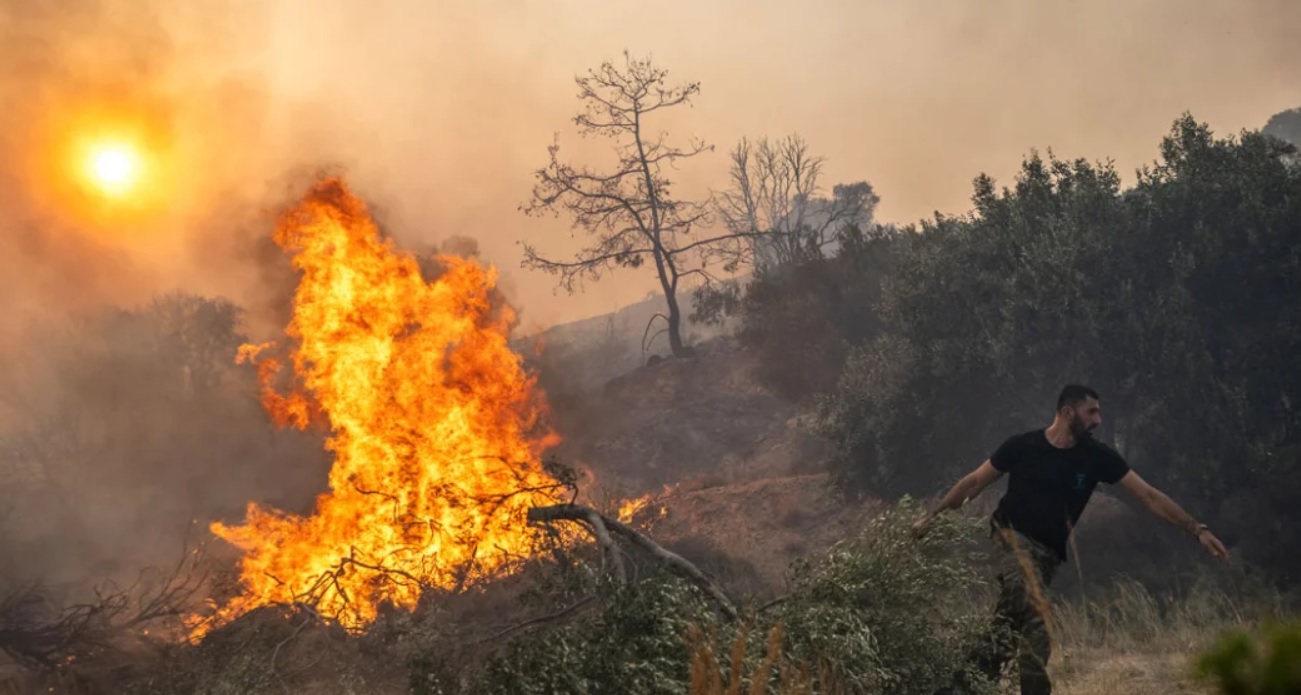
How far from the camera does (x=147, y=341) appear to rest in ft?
116

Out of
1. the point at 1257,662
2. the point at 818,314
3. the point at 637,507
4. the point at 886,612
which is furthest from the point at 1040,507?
the point at 818,314

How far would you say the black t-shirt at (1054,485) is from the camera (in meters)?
6.77

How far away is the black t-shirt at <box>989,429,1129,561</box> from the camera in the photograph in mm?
6773

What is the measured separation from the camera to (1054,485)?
22.3 ft

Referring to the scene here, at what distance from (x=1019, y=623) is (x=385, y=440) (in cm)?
902

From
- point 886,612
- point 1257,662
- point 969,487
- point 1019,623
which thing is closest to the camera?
point 1257,662

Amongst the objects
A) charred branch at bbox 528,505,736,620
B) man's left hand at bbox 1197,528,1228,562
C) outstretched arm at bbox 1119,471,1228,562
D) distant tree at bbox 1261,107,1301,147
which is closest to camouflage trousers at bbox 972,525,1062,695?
outstretched arm at bbox 1119,471,1228,562

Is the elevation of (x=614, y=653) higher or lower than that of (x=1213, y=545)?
higher

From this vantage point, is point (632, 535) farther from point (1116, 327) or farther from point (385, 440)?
point (1116, 327)

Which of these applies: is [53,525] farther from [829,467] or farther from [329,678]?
[829,467]

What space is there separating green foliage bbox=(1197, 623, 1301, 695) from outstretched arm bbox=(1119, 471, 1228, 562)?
5.69 meters

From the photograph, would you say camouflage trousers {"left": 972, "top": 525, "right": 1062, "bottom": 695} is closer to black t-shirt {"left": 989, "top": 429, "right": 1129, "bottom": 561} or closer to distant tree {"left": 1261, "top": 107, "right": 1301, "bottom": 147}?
black t-shirt {"left": 989, "top": 429, "right": 1129, "bottom": 561}

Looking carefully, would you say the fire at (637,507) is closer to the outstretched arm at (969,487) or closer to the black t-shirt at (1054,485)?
the outstretched arm at (969,487)

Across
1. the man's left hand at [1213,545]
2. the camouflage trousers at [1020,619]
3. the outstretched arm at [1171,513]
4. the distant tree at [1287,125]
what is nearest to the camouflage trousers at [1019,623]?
the camouflage trousers at [1020,619]
